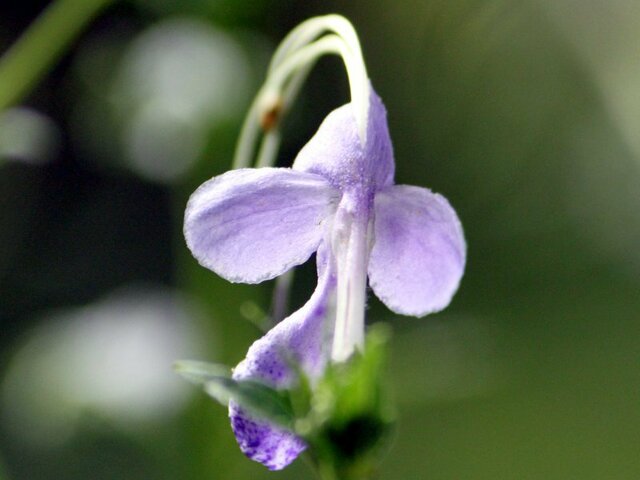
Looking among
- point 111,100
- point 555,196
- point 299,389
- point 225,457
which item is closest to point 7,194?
point 111,100

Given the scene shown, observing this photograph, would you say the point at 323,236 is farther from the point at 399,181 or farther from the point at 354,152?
the point at 399,181

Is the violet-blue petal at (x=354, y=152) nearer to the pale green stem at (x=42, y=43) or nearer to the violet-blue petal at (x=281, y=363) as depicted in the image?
the violet-blue petal at (x=281, y=363)

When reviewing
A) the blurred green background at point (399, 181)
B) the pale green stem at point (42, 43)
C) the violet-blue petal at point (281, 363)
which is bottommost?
the blurred green background at point (399, 181)

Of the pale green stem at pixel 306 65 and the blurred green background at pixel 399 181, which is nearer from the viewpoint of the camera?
the pale green stem at pixel 306 65

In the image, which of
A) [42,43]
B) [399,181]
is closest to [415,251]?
[42,43]

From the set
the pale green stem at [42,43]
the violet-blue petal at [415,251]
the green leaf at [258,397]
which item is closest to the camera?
the green leaf at [258,397]

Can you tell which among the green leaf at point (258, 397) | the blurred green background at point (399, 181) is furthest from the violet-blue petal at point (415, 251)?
the blurred green background at point (399, 181)

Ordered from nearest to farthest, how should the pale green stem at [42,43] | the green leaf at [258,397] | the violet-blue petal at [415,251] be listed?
the green leaf at [258,397]
the violet-blue petal at [415,251]
the pale green stem at [42,43]
